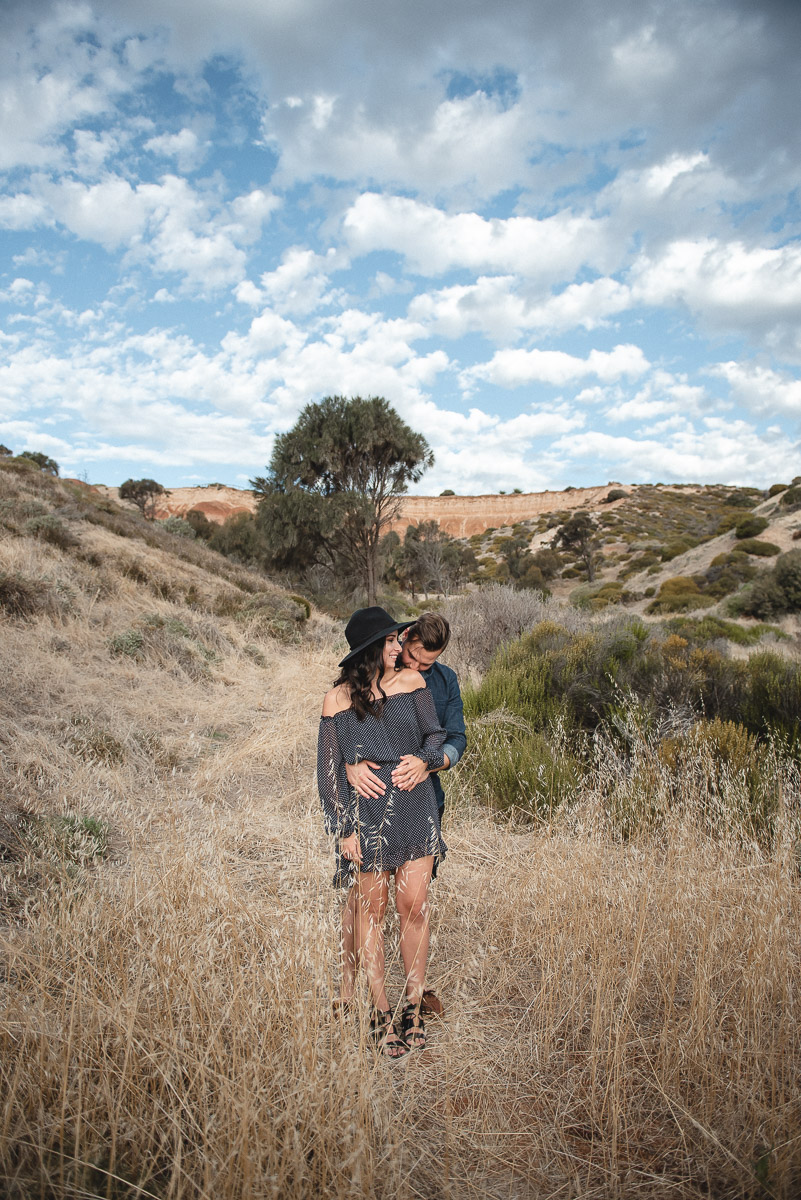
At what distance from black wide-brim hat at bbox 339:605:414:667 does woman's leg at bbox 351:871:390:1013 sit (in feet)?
2.83

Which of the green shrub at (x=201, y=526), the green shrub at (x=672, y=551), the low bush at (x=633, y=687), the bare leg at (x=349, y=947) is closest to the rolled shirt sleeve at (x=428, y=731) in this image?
the bare leg at (x=349, y=947)

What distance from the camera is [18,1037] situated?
1.89 metres

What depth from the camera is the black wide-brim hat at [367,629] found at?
233cm

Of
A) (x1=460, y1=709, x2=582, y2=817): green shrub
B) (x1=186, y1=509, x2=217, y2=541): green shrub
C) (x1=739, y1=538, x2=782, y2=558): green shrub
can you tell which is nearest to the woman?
(x1=460, y1=709, x2=582, y2=817): green shrub

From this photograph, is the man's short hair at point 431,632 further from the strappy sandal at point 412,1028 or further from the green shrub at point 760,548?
the green shrub at point 760,548

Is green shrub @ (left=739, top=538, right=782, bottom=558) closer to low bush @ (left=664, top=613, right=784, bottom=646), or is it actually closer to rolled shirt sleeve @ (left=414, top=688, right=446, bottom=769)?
low bush @ (left=664, top=613, right=784, bottom=646)

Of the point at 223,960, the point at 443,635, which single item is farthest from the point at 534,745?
the point at 223,960

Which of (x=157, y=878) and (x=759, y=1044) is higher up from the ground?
(x=157, y=878)

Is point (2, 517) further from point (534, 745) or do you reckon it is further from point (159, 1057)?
point (159, 1057)

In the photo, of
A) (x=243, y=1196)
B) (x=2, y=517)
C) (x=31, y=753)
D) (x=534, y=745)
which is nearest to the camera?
(x=243, y=1196)

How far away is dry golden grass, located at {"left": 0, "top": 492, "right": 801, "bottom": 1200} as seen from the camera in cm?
158

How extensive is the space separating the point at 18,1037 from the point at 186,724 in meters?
4.79

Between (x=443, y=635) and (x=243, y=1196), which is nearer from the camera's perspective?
(x=243, y=1196)

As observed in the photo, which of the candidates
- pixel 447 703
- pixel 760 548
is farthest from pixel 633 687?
pixel 760 548
